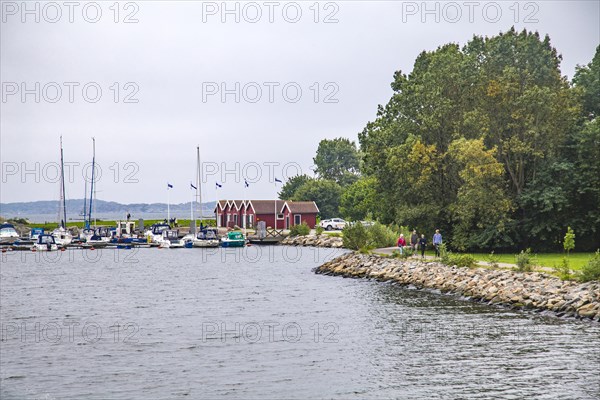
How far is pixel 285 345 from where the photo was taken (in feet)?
106

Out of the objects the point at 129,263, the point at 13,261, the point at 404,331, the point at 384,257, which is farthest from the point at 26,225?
the point at 404,331

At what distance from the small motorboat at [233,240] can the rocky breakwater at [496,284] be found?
132 ft

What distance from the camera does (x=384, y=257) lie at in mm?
63219

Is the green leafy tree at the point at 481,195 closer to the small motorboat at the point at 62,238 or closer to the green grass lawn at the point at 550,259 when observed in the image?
the green grass lawn at the point at 550,259

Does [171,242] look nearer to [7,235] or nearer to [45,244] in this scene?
[45,244]

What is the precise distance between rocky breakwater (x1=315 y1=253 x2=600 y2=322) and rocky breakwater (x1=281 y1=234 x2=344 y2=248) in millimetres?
32378

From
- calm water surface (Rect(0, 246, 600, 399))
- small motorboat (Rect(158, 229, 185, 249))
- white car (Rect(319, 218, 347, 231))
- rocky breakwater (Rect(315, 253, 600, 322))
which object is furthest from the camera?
white car (Rect(319, 218, 347, 231))

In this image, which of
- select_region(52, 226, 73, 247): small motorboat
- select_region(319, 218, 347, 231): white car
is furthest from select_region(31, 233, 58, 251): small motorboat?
select_region(319, 218, 347, 231): white car

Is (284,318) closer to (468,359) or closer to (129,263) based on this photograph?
(468,359)

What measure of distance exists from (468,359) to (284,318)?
42.7 ft

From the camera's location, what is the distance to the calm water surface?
25.1 meters

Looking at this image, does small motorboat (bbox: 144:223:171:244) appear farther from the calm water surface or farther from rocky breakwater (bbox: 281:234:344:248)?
the calm water surface

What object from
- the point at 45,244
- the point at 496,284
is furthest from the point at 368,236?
the point at 45,244

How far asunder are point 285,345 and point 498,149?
3234 cm
